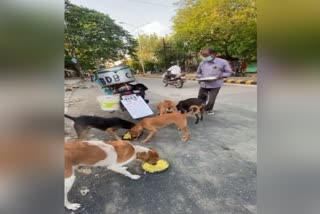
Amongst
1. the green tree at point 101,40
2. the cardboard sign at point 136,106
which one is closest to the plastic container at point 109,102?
the cardboard sign at point 136,106

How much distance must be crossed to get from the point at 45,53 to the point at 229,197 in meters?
0.84

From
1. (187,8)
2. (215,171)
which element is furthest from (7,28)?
(215,171)

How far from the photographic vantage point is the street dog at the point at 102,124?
142cm

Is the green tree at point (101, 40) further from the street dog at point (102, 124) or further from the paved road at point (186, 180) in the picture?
the street dog at point (102, 124)

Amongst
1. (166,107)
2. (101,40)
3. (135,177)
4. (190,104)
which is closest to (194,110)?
(190,104)

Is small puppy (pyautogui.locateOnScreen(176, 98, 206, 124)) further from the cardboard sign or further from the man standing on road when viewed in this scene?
the cardboard sign

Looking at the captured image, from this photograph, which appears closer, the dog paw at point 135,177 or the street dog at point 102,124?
the dog paw at point 135,177

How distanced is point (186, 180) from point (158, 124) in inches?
27.2

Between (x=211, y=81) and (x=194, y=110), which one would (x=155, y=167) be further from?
(x=211, y=81)

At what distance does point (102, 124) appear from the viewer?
5.29ft

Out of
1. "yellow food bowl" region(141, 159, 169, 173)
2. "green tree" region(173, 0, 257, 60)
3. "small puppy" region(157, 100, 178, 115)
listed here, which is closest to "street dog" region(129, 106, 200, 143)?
"small puppy" region(157, 100, 178, 115)

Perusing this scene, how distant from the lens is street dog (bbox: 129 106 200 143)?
175 centimetres

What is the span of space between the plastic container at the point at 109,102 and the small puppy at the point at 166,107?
14.1 inches

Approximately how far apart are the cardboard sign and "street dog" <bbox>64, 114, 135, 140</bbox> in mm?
133
